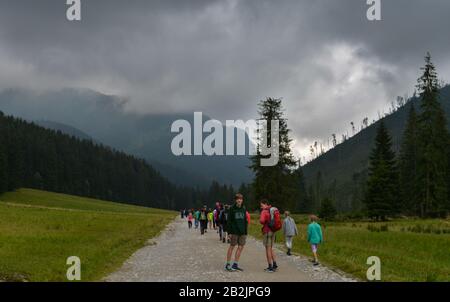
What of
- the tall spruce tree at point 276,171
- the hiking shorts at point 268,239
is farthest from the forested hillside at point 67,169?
the hiking shorts at point 268,239

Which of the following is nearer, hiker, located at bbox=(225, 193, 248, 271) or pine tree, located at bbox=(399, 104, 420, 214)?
hiker, located at bbox=(225, 193, 248, 271)

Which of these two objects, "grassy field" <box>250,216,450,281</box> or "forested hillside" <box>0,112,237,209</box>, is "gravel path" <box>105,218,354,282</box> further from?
"forested hillside" <box>0,112,237,209</box>

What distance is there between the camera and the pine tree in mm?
69250

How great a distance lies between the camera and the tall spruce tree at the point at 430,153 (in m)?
56.7

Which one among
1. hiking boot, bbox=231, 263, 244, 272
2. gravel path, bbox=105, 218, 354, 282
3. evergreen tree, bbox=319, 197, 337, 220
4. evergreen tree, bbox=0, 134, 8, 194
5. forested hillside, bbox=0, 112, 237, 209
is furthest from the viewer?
forested hillside, bbox=0, 112, 237, 209

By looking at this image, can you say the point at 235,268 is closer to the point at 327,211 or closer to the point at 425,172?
the point at 425,172

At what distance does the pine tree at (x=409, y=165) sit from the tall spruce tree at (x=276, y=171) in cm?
1972

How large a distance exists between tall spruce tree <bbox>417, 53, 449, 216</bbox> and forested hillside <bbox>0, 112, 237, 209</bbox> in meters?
93.9

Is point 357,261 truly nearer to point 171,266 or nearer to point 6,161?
point 171,266

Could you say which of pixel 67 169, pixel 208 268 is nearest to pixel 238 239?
pixel 208 268

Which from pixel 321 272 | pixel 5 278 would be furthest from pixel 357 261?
pixel 5 278

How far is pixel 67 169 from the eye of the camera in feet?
528

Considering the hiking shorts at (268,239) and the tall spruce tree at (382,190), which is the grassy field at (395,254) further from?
the tall spruce tree at (382,190)

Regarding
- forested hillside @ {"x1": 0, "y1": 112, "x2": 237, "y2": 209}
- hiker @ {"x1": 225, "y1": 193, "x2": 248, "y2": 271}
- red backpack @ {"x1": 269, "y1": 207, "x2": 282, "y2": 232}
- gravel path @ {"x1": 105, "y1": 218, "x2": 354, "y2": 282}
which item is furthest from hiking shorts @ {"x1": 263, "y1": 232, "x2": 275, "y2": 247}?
forested hillside @ {"x1": 0, "y1": 112, "x2": 237, "y2": 209}
